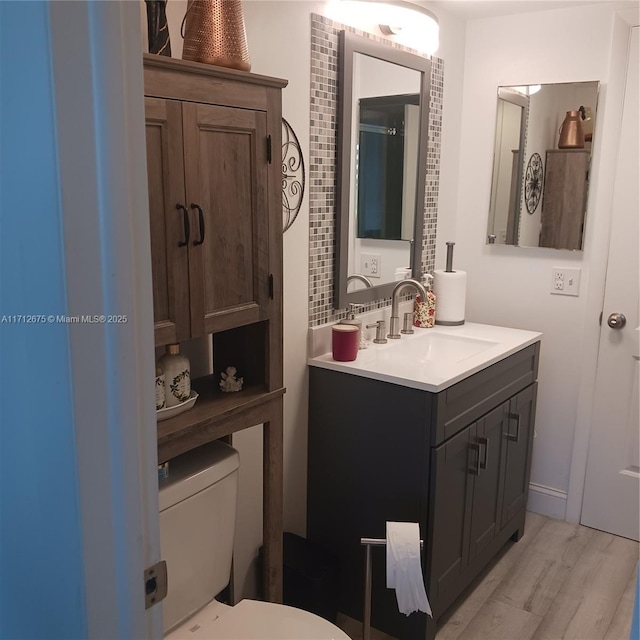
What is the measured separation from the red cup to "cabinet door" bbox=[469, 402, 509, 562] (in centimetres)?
49

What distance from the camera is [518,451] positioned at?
2537 millimetres

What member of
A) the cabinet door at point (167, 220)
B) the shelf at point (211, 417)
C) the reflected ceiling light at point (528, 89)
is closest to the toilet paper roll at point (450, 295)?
the reflected ceiling light at point (528, 89)

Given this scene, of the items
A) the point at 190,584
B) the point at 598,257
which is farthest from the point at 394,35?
the point at 190,584

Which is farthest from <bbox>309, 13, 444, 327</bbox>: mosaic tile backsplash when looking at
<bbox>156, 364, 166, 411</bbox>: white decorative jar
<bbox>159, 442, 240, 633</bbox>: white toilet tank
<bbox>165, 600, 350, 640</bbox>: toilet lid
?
<bbox>165, 600, 350, 640</bbox>: toilet lid

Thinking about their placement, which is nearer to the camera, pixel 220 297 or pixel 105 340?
pixel 105 340

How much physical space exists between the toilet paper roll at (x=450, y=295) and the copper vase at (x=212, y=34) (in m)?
1.47

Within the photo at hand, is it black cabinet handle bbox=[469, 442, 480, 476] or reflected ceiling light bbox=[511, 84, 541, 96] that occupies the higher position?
reflected ceiling light bbox=[511, 84, 541, 96]

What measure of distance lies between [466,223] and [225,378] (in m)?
1.68

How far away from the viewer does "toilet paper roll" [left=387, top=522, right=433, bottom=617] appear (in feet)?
5.27

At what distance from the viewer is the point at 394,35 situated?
90.7 inches

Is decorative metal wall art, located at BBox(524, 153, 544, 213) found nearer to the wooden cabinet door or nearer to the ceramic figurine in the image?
the wooden cabinet door

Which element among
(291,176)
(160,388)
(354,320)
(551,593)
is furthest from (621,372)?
(160,388)

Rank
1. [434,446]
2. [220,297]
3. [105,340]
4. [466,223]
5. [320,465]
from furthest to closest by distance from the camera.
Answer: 1. [466,223]
2. [320,465]
3. [434,446]
4. [220,297]
5. [105,340]

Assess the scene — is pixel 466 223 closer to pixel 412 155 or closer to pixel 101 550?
pixel 412 155
